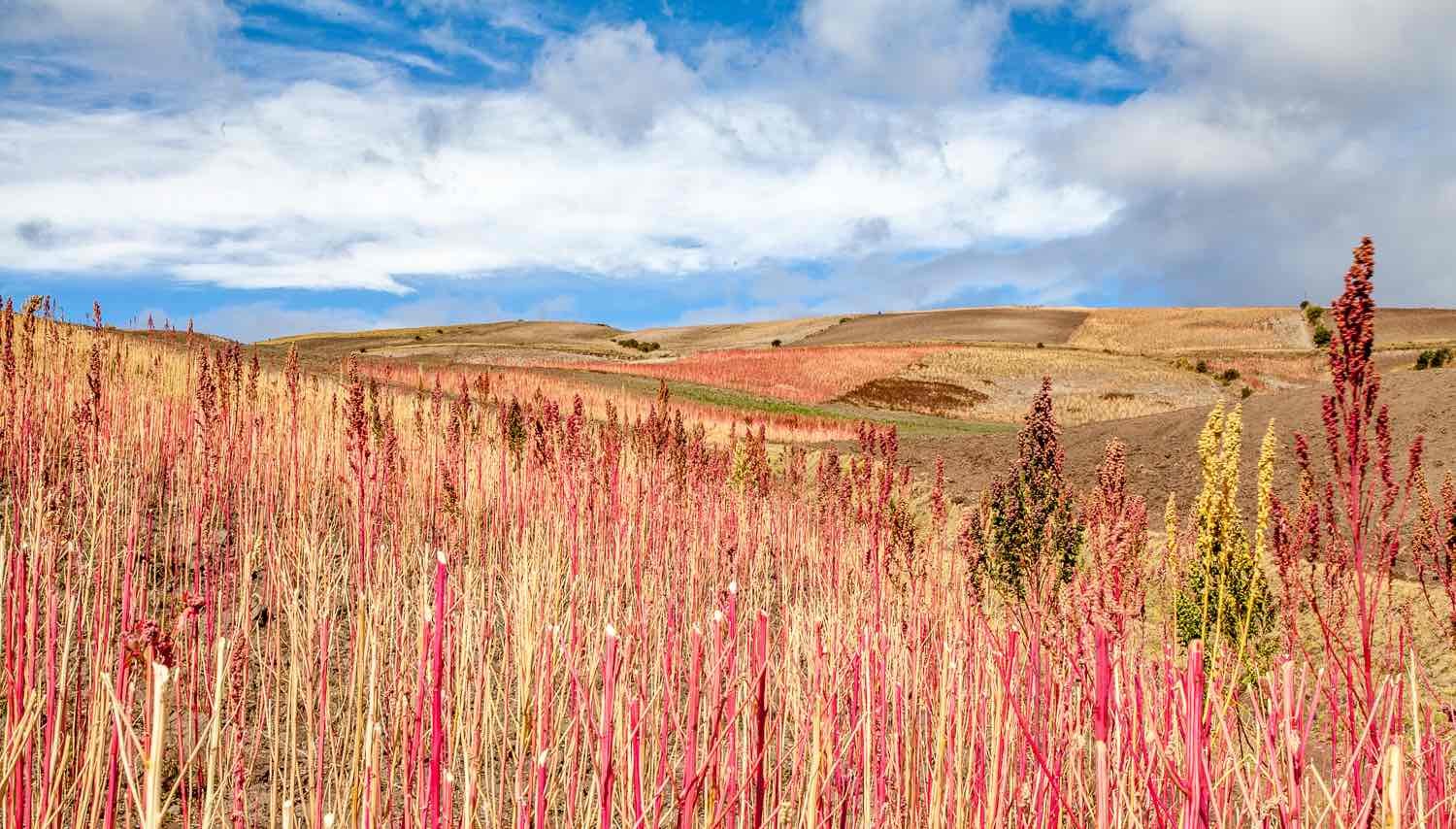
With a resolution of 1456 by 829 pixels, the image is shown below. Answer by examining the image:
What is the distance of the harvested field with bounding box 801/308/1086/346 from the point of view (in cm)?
6638

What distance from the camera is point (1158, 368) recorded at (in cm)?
4272

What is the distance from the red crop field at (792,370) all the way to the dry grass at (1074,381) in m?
2.03

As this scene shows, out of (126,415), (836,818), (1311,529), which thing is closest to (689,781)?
(836,818)

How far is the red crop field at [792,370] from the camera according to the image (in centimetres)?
3491

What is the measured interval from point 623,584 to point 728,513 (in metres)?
1.74

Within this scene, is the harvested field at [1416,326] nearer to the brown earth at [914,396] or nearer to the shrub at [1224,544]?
the brown earth at [914,396]

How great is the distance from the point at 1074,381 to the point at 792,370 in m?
13.1

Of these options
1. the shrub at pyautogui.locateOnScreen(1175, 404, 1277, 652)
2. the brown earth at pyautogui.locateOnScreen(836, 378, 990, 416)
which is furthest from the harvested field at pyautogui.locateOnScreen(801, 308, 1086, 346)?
the shrub at pyautogui.locateOnScreen(1175, 404, 1277, 652)

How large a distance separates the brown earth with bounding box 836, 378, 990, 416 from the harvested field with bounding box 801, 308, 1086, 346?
2646 centimetres

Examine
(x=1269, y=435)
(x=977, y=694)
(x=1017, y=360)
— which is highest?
(x=1017, y=360)

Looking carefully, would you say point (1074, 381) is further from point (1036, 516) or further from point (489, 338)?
point (489, 338)

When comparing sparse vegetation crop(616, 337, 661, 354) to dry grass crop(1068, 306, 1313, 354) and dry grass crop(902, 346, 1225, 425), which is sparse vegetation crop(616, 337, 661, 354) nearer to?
dry grass crop(902, 346, 1225, 425)

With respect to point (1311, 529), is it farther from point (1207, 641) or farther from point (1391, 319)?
point (1391, 319)

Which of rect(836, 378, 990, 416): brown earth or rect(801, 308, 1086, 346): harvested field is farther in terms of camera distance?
rect(801, 308, 1086, 346): harvested field
